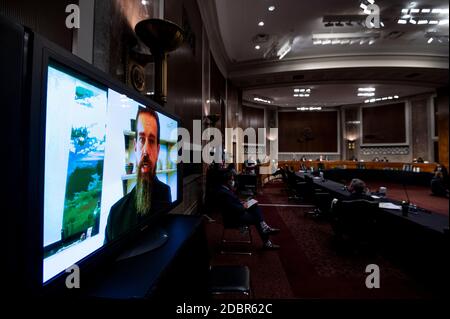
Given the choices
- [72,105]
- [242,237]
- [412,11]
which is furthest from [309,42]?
[72,105]

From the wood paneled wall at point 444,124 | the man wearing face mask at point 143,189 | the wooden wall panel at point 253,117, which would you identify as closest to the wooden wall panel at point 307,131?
the wooden wall panel at point 253,117

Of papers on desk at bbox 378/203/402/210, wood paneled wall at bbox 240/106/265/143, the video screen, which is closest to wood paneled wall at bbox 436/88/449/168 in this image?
the video screen

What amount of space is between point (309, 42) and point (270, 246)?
6.55 meters

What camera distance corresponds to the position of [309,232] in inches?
158

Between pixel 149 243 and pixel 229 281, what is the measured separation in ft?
2.15

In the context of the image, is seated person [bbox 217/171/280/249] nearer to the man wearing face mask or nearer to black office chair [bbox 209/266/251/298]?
black office chair [bbox 209/266/251/298]

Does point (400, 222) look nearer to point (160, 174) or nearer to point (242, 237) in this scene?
point (242, 237)

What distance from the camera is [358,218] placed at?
2898mm

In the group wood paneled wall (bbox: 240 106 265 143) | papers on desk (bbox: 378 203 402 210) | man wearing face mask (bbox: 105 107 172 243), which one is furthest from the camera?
wood paneled wall (bbox: 240 106 265 143)

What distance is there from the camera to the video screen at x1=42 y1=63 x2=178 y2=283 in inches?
27.1

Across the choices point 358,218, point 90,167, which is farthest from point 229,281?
point 358,218

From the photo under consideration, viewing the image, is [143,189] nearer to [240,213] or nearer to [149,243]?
[149,243]

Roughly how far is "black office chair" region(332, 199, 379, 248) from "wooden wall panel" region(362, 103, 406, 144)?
12131 millimetres

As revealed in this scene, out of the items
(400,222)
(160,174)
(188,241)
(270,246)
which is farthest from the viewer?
(270,246)
